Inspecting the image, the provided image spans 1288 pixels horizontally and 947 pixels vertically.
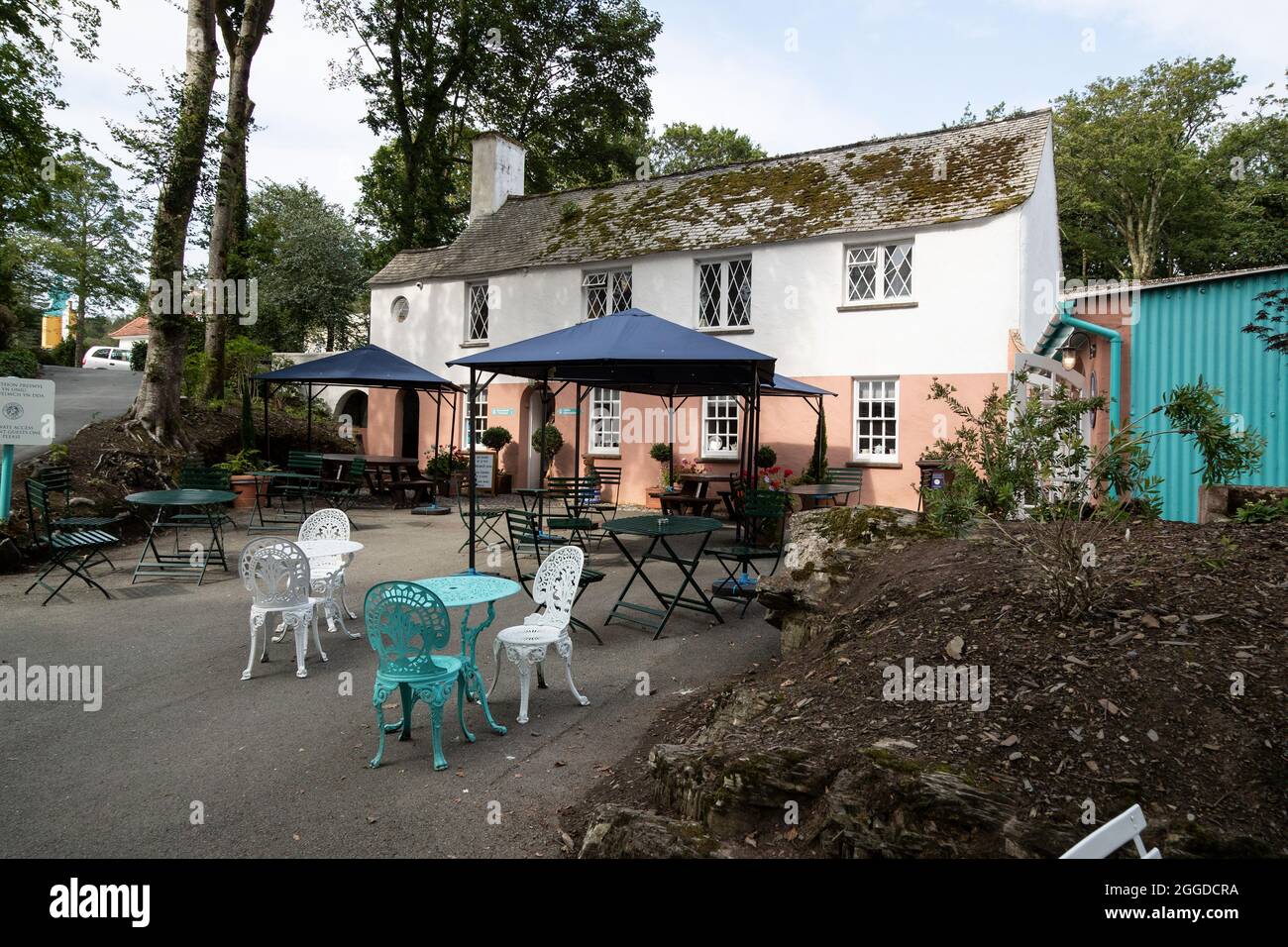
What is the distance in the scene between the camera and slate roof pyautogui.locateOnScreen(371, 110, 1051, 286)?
51.9 feet

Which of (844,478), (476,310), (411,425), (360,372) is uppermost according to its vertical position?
(476,310)

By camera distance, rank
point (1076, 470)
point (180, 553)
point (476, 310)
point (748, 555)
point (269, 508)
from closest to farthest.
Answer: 1. point (1076, 470)
2. point (748, 555)
3. point (180, 553)
4. point (269, 508)
5. point (476, 310)

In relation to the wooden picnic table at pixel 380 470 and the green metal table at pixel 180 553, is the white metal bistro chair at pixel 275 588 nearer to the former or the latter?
the green metal table at pixel 180 553

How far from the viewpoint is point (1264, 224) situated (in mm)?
26656

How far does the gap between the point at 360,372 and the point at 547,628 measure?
11.2 m

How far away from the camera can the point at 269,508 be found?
16.0 metres

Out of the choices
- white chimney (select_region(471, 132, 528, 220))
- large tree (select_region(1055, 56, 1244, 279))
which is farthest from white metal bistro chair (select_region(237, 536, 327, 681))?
large tree (select_region(1055, 56, 1244, 279))

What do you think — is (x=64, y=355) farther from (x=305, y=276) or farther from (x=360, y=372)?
(x=360, y=372)

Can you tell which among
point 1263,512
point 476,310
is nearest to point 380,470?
point 476,310

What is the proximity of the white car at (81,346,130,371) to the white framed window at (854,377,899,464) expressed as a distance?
3584 centimetres

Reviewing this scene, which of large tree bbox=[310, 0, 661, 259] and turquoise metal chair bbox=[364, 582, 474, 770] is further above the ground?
large tree bbox=[310, 0, 661, 259]

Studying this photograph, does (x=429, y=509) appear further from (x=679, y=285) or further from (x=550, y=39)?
(x=550, y=39)

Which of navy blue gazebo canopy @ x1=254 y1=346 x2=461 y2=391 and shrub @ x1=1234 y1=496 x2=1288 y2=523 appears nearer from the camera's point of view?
shrub @ x1=1234 y1=496 x2=1288 y2=523

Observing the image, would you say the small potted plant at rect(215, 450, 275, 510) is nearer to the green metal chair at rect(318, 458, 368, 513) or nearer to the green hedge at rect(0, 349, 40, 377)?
the green metal chair at rect(318, 458, 368, 513)
